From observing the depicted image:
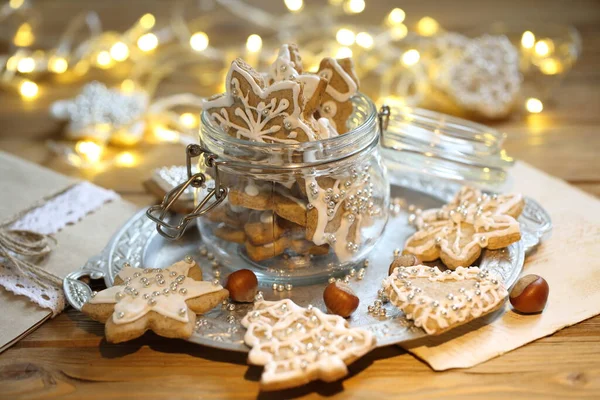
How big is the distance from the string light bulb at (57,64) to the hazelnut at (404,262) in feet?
4.30

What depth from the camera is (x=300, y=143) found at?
3.41 feet

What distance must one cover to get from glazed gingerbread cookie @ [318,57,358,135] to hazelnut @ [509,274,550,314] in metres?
0.38

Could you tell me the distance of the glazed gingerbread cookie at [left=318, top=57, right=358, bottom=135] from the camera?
45.7 inches

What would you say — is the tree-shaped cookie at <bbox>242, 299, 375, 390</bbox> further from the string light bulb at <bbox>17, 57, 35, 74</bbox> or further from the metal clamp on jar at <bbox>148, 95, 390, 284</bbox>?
the string light bulb at <bbox>17, 57, 35, 74</bbox>

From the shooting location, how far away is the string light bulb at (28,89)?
194cm

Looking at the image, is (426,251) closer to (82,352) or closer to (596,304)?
(596,304)

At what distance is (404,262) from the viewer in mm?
1138

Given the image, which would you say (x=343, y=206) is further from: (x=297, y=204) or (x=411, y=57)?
(x=411, y=57)

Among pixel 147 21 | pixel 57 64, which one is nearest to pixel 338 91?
pixel 57 64

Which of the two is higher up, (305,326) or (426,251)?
(426,251)

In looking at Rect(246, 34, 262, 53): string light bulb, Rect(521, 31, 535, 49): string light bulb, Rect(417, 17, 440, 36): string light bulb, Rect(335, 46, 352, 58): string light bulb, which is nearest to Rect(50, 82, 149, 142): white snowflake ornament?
Rect(246, 34, 262, 53): string light bulb

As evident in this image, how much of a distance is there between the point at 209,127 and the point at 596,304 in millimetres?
661

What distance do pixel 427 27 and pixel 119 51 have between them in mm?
959

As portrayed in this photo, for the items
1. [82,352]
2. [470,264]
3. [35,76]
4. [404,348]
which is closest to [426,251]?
[470,264]
